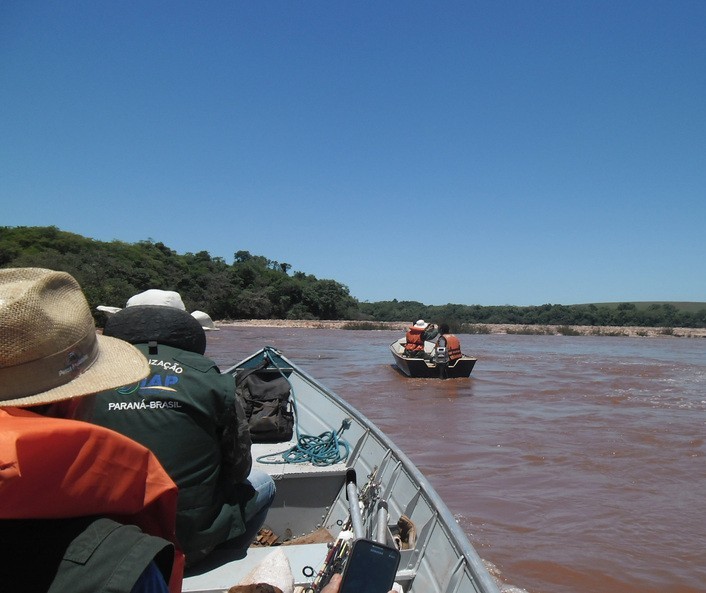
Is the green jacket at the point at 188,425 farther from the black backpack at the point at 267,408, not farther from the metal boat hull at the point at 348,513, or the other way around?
the black backpack at the point at 267,408

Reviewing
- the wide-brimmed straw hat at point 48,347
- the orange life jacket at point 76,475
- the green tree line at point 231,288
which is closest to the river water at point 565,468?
the orange life jacket at point 76,475

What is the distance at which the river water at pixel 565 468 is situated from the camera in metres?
4.74

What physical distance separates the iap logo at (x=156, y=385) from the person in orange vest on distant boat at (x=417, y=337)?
13.0 meters

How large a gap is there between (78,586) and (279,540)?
2824 millimetres

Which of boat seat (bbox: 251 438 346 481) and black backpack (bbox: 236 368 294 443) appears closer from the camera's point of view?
boat seat (bbox: 251 438 346 481)

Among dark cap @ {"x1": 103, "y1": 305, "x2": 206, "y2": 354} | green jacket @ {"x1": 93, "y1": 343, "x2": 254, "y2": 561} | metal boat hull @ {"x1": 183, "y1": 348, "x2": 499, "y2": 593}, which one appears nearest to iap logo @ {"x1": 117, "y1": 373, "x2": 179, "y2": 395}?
green jacket @ {"x1": 93, "y1": 343, "x2": 254, "y2": 561}

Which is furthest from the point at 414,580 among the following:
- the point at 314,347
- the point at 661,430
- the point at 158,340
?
the point at 314,347

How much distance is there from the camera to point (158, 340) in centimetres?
229

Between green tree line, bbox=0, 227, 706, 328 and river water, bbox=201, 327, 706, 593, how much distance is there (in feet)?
63.5

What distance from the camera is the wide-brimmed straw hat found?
3.23ft

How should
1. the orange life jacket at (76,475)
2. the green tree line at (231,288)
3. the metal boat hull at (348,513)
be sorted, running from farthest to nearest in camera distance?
the green tree line at (231,288) → the metal boat hull at (348,513) → the orange life jacket at (76,475)

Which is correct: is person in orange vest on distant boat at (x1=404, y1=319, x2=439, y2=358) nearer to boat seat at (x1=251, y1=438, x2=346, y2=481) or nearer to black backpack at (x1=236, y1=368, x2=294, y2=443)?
black backpack at (x1=236, y1=368, x2=294, y2=443)

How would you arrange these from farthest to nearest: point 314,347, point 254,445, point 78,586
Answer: point 314,347
point 254,445
point 78,586

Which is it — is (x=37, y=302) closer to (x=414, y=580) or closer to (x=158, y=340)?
(x=158, y=340)
